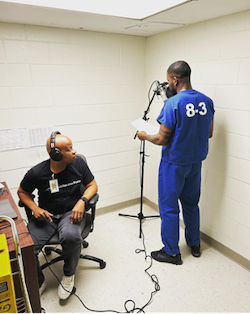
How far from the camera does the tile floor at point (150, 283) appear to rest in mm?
1751

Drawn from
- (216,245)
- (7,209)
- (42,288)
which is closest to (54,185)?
(7,209)

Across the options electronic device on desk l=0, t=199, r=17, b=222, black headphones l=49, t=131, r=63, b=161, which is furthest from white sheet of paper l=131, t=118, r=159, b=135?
electronic device on desk l=0, t=199, r=17, b=222

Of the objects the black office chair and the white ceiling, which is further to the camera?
the black office chair

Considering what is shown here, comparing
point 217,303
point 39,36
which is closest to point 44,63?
point 39,36

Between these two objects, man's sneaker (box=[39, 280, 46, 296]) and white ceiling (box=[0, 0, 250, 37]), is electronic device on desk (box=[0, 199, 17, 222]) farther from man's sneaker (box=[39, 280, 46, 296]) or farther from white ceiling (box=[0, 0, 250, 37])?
white ceiling (box=[0, 0, 250, 37])

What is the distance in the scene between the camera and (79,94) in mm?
2537

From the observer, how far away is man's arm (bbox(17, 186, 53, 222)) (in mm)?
1778

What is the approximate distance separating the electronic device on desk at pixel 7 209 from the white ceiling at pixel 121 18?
1326 mm

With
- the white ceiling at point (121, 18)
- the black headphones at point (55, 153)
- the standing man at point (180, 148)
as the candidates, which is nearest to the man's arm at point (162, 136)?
the standing man at point (180, 148)

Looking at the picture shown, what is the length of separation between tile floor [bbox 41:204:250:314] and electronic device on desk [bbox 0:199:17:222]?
802 mm

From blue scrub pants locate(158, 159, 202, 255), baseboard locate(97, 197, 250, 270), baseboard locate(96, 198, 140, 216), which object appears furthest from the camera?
baseboard locate(96, 198, 140, 216)

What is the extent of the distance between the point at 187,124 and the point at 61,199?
1.16 metres

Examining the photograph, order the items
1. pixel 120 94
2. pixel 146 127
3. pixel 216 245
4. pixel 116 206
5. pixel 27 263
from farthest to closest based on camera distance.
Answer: pixel 116 206, pixel 120 94, pixel 216 245, pixel 146 127, pixel 27 263

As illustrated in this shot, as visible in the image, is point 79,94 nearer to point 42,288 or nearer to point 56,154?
point 56,154
